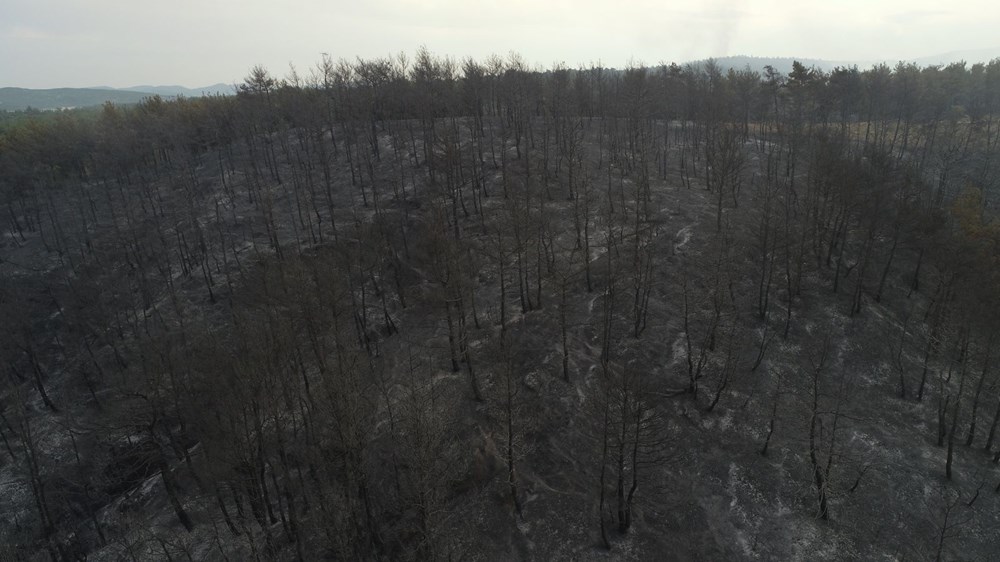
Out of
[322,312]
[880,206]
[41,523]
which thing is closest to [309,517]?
[322,312]

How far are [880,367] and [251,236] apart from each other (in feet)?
299

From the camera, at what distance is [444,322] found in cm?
6162

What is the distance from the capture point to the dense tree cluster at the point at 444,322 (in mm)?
40281

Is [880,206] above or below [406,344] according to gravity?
above

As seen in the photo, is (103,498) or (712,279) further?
(712,279)

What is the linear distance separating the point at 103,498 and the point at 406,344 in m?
35.2

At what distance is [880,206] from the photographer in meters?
62.0

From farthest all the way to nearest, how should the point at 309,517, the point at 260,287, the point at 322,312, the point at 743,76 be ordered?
the point at 743,76, the point at 260,287, the point at 322,312, the point at 309,517

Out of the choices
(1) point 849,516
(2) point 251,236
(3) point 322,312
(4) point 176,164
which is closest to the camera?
(1) point 849,516

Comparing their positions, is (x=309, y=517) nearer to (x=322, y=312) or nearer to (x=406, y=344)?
(x=322, y=312)

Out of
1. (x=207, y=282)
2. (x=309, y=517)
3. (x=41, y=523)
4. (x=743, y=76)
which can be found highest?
(x=743, y=76)

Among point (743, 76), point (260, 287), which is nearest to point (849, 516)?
point (260, 287)

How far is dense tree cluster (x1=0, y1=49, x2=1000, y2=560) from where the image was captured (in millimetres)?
40281

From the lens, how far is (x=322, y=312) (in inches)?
1853
